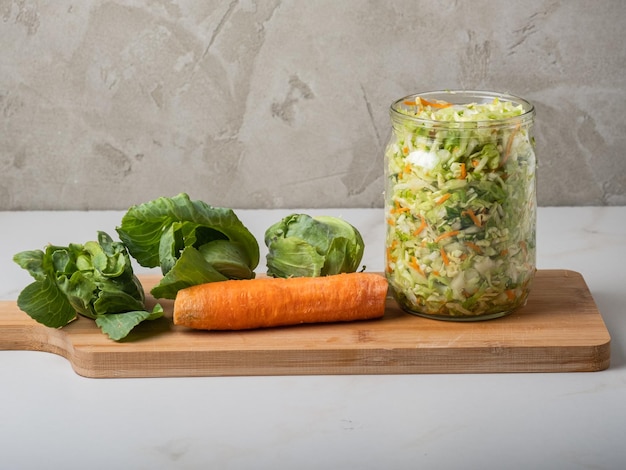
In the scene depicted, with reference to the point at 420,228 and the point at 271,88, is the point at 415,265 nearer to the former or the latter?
the point at 420,228

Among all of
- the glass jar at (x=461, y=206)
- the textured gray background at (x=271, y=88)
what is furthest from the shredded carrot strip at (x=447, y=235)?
the textured gray background at (x=271, y=88)

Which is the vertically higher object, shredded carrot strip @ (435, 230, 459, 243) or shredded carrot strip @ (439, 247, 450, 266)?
shredded carrot strip @ (435, 230, 459, 243)

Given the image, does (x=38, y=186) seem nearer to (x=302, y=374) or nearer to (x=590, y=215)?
(x=302, y=374)

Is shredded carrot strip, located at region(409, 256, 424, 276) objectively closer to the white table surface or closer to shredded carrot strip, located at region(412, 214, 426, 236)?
shredded carrot strip, located at region(412, 214, 426, 236)

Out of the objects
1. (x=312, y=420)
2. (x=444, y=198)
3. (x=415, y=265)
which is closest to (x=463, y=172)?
(x=444, y=198)

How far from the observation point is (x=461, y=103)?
5.63 feet

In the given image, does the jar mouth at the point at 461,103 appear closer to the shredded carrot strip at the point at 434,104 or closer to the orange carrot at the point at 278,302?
the shredded carrot strip at the point at 434,104

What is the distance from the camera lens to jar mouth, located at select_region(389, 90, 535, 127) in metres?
1.54

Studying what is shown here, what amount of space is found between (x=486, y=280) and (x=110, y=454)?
64 cm

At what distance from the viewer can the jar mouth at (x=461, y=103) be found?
154 centimetres

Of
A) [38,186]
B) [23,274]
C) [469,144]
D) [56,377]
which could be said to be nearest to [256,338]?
[56,377]

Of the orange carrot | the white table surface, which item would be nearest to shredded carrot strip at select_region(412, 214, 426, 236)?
the orange carrot

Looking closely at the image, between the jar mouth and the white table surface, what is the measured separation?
389 millimetres

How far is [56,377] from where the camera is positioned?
1.57 metres
